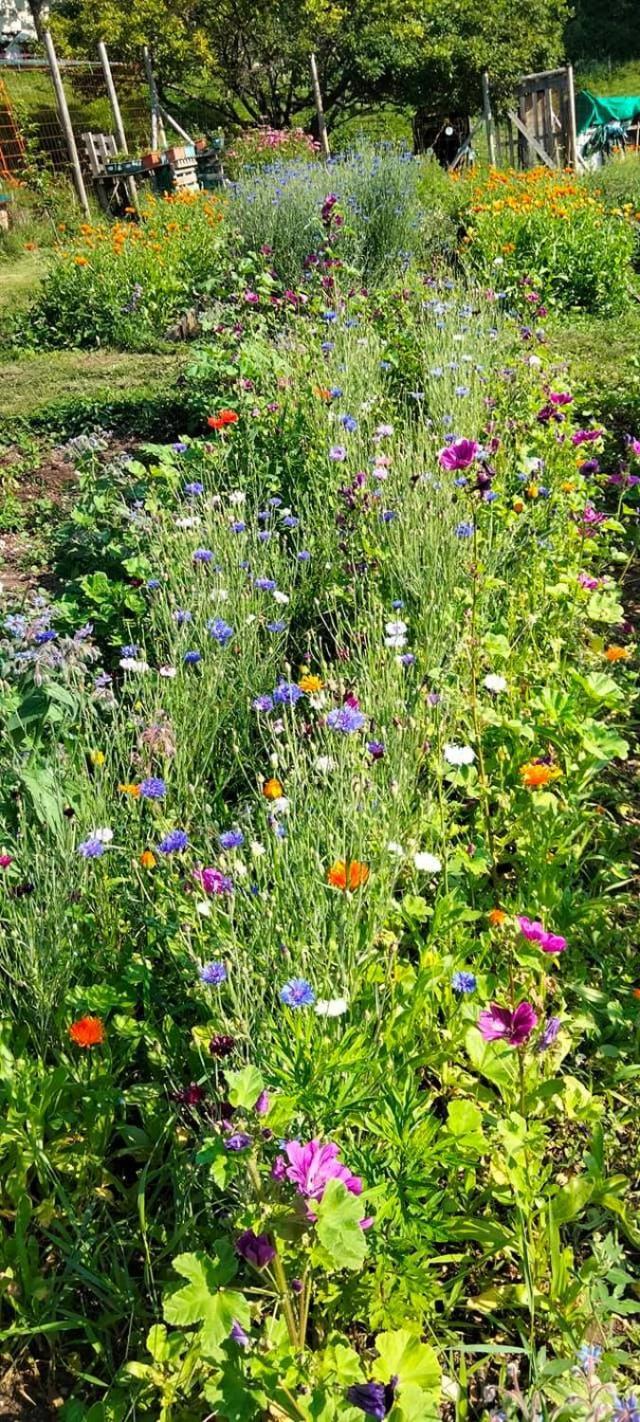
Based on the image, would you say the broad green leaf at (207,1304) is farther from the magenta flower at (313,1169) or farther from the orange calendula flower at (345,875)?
the orange calendula flower at (345,875)

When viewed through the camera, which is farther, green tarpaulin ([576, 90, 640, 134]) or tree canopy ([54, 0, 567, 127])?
green tarpaulin ([576, 90, 640, 134])

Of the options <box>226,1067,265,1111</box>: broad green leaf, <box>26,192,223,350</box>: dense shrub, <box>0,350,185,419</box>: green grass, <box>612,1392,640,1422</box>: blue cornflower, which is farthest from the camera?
<box>26,192,223,350</box>: dense shrub

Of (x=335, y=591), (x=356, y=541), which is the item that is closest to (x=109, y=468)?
(x=356, y=541)

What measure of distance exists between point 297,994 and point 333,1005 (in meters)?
0.11

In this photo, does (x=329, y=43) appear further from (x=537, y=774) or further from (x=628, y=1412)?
(x=628, y=1412)

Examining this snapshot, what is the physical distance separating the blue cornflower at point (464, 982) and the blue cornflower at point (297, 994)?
1.27 feet

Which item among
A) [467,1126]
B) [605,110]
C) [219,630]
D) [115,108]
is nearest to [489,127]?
[115,108]

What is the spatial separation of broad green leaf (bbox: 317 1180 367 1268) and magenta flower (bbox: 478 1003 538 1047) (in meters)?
0.25

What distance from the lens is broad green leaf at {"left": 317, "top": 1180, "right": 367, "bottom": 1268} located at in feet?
3.49

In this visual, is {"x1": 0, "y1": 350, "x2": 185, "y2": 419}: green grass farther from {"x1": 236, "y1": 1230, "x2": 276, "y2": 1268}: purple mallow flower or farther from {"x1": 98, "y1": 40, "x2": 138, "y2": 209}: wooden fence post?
{"x1": 98, "y1": 40, "x2": 138, "y2": 209}: wooden fence post

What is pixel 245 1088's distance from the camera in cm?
115

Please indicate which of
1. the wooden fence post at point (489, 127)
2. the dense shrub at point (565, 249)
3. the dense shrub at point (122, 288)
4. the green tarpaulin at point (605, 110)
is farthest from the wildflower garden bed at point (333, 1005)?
the green tarpaulin at point (605, 110)

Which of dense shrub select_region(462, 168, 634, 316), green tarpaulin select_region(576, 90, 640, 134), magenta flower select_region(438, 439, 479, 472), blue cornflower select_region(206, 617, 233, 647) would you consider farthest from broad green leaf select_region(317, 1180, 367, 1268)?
green tarpaulin select_region(576, 90, 640, 134)

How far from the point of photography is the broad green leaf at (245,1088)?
113cm
